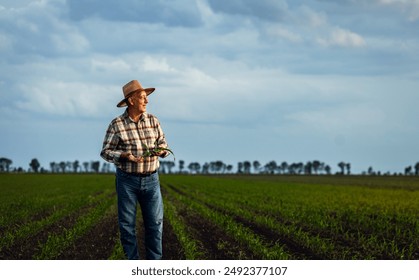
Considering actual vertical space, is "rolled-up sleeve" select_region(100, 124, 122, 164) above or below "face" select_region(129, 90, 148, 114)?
below

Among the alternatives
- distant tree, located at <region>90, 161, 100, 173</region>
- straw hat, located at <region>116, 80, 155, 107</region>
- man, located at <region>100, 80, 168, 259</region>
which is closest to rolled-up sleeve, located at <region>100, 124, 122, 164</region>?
man, located at <region>100, 80, 168, 259</region>

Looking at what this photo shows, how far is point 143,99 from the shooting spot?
22.5 feet

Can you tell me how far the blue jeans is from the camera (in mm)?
6844

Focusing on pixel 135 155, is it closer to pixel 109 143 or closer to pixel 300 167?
pixel 109 143

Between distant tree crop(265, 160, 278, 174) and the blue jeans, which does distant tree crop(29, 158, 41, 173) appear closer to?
distant tree crop(265, 160, 278, 174)

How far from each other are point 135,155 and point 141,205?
732 millimetres

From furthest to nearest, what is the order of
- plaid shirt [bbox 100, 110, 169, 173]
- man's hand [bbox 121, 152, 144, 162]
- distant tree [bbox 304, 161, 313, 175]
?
distant tree [bbox 304, 161, 313, 175]
plaid shirt [bbox 100, 110, 169, 173]
man's hand [bbox 121, 152, 144, 162]

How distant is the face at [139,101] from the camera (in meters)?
6.82

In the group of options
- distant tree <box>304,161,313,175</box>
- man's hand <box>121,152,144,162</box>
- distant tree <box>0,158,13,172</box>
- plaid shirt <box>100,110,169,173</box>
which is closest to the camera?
man's hand <box>121,152,144,162</box>

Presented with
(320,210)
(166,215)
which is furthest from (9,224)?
(320,210)

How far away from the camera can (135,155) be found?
6809mm

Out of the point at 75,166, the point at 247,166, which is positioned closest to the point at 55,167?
the point at 75,166
